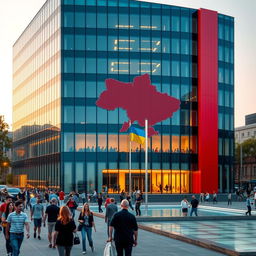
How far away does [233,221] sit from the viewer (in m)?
32.2

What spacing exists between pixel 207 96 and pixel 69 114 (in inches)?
719

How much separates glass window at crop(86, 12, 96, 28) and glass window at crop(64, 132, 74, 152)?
13.9 m

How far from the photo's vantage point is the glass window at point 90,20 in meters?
70.9

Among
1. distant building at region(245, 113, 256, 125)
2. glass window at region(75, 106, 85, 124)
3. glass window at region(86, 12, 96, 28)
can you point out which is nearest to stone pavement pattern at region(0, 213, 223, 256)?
glass window at region(75, 106, 85, 124)

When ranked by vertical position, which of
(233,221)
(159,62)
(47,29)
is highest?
(47,29)

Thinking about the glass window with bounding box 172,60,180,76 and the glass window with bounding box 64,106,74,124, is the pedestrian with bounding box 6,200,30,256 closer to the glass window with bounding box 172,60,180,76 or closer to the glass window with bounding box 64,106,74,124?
the glass window with bounding box 64,106,74,124

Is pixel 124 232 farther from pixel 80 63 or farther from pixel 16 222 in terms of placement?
pixel 80 63

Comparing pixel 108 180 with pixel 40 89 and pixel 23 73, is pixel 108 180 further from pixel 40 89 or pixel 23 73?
pixel 23 73

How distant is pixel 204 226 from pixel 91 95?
1739 inches

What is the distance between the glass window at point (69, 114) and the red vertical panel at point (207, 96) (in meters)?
16.8

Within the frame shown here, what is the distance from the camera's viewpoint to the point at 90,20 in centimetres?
7106

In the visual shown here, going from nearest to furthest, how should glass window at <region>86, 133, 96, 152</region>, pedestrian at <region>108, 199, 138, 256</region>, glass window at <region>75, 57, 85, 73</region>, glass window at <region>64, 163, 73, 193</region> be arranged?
1. pedestrian at <region>108, 199, 138, 256</region>
2. glass window at <region>64, 163, 73, 193</region>
3. glass window at <region>86, 133, 96, 152</region>
4. glass window at <region>75, 57, 85, 73</region>

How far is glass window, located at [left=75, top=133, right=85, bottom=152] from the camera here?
230ft

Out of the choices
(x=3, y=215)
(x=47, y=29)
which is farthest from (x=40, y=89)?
(x=3, y=215)
